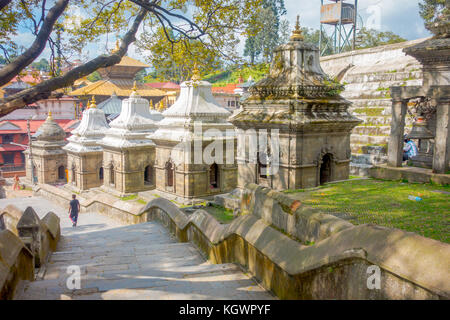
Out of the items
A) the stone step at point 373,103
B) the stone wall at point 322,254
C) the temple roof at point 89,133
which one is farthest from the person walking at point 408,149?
the temple roof at point 89,133

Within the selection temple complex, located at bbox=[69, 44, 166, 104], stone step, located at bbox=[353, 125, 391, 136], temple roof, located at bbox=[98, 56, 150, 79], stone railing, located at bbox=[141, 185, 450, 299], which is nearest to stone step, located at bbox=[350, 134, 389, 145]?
stone step, located at bbox=[353, 125, 391, 136]

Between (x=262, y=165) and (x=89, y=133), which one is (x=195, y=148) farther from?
(x=89, y=133)

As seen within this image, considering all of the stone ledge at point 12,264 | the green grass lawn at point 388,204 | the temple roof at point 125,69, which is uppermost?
the temple roof at point 125,69

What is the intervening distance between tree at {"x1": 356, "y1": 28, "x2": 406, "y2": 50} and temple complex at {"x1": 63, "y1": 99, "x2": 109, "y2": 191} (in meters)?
26.7

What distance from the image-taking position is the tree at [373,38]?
37916 mm

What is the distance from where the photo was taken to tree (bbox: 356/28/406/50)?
1493 inches

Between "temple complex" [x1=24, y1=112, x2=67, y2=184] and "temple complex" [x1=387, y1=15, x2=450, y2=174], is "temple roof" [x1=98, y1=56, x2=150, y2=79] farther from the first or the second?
"temple complex" [x1=387, y1=15, x2=450, y2=174]

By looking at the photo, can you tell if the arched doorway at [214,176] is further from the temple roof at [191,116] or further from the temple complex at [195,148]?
the temple roof at [191,116]

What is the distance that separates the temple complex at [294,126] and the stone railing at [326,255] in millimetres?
4820

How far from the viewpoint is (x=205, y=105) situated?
18.8 metres

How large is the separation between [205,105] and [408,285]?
16522mm

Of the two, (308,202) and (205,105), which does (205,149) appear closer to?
(205,105)

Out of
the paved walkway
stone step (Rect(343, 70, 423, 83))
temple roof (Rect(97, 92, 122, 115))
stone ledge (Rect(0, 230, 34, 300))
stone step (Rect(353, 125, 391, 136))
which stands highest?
stone step (Rect(343, 70, 423, 83))
